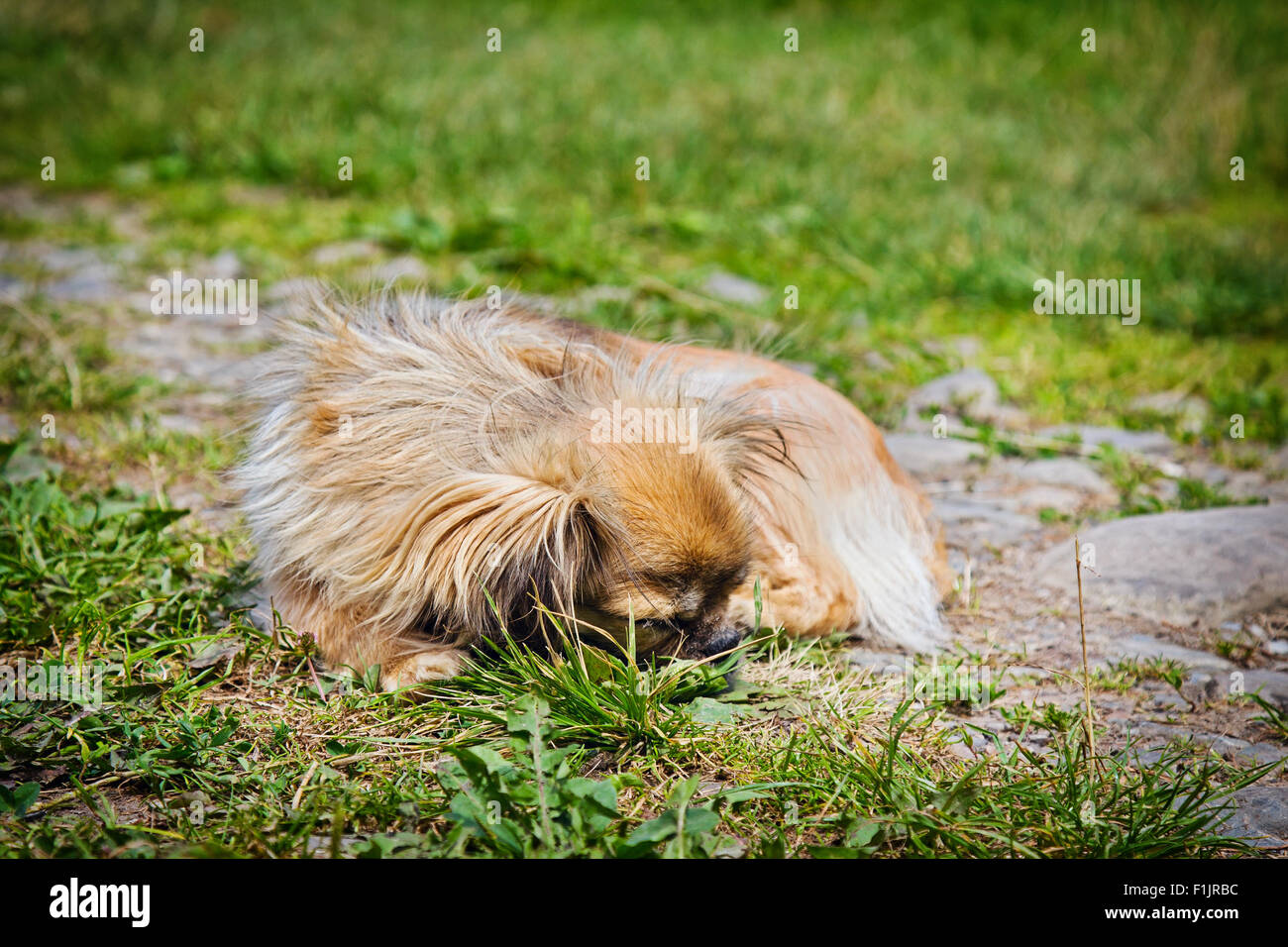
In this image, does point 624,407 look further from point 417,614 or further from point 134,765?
point 134,765

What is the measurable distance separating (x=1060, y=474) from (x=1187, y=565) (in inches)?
43.6

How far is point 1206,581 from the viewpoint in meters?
3.89

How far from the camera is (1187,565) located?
396cm

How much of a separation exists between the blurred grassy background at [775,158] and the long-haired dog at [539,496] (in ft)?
6.72

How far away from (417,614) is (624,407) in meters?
0.87

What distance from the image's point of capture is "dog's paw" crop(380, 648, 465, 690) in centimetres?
315

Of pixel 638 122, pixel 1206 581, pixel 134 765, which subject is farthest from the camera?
pixel 638 122

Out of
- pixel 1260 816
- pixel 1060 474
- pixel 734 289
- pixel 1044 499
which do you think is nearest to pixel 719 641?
pixel 1260 816

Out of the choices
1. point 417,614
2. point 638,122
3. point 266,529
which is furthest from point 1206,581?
Answer: point 638,122

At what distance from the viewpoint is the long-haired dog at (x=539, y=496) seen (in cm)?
289

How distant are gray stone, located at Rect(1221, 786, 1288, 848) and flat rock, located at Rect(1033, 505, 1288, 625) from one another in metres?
1.02

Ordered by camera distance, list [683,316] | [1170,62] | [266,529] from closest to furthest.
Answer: [266,529] → [683,316] → [1170,62]

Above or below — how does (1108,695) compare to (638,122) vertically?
below

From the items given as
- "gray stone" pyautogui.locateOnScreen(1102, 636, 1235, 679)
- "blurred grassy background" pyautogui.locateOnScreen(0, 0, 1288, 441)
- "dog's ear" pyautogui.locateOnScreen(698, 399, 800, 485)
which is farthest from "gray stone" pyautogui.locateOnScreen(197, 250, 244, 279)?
"gray stone" pyautogui.locateOnScreen(1102, 636, 1235, 679)
